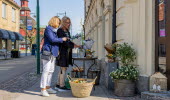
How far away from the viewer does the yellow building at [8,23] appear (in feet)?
87.7

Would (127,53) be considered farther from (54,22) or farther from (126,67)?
(54,22)

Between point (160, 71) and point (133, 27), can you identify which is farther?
point (133, 27)

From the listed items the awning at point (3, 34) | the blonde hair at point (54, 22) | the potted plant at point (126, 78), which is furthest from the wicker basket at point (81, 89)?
the awning at point (3, 34)

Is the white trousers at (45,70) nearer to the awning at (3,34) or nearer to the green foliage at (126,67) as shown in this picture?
the green foliage at (126,67)

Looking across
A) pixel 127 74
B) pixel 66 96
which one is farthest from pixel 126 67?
pixel 66 96

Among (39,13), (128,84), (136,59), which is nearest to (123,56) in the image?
(136,59)

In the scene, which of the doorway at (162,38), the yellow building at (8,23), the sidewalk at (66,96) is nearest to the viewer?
the doorway at (162,38)

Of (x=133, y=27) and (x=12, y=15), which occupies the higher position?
(x=12, y=15)

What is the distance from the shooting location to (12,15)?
1242 inches

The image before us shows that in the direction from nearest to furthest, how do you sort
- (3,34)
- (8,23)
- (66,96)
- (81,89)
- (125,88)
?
1. (81,89)
2. (125,88)
3. (66,96)
4. (3,34)
5. (8,23)

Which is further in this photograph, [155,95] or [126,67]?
[126,67]

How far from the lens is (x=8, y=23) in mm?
29375

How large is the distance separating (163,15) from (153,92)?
1.81 metres

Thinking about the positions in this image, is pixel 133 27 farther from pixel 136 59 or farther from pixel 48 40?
pixel 48 40
